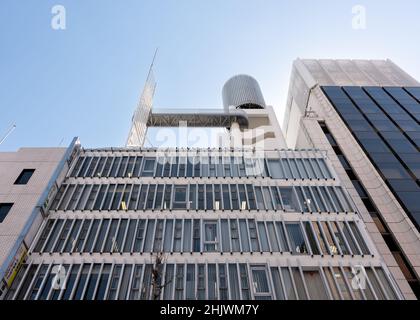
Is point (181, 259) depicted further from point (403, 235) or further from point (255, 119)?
point (255, 119)

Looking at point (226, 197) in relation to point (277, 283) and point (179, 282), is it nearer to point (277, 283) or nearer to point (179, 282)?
point (277, 283)

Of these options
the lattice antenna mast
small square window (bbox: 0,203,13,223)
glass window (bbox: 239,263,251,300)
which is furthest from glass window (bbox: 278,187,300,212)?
the lattice antenna mast

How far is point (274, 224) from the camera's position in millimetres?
23281

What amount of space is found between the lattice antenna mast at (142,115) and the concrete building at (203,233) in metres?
17.5

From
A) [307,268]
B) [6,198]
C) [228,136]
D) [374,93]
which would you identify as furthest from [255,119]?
[6,198]

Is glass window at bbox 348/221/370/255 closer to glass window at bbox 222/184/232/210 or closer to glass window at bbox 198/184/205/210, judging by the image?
glass window at bbox 222/184/232/210

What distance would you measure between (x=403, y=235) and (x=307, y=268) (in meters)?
11.8

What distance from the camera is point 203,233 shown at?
2264cm

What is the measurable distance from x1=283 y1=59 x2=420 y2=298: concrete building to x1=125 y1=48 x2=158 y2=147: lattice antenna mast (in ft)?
93.9

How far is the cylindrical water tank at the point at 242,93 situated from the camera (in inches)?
2453

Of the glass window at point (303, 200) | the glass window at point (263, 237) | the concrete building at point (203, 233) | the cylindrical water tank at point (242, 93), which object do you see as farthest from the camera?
the cylindrical water tank at point (242, 93)

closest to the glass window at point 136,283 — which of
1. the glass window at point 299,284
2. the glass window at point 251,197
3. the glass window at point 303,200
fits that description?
the glass window at point 251,197

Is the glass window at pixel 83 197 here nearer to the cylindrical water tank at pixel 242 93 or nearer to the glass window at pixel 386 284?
the glass window at pixel 386 284

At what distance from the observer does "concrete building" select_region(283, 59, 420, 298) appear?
2511cm
